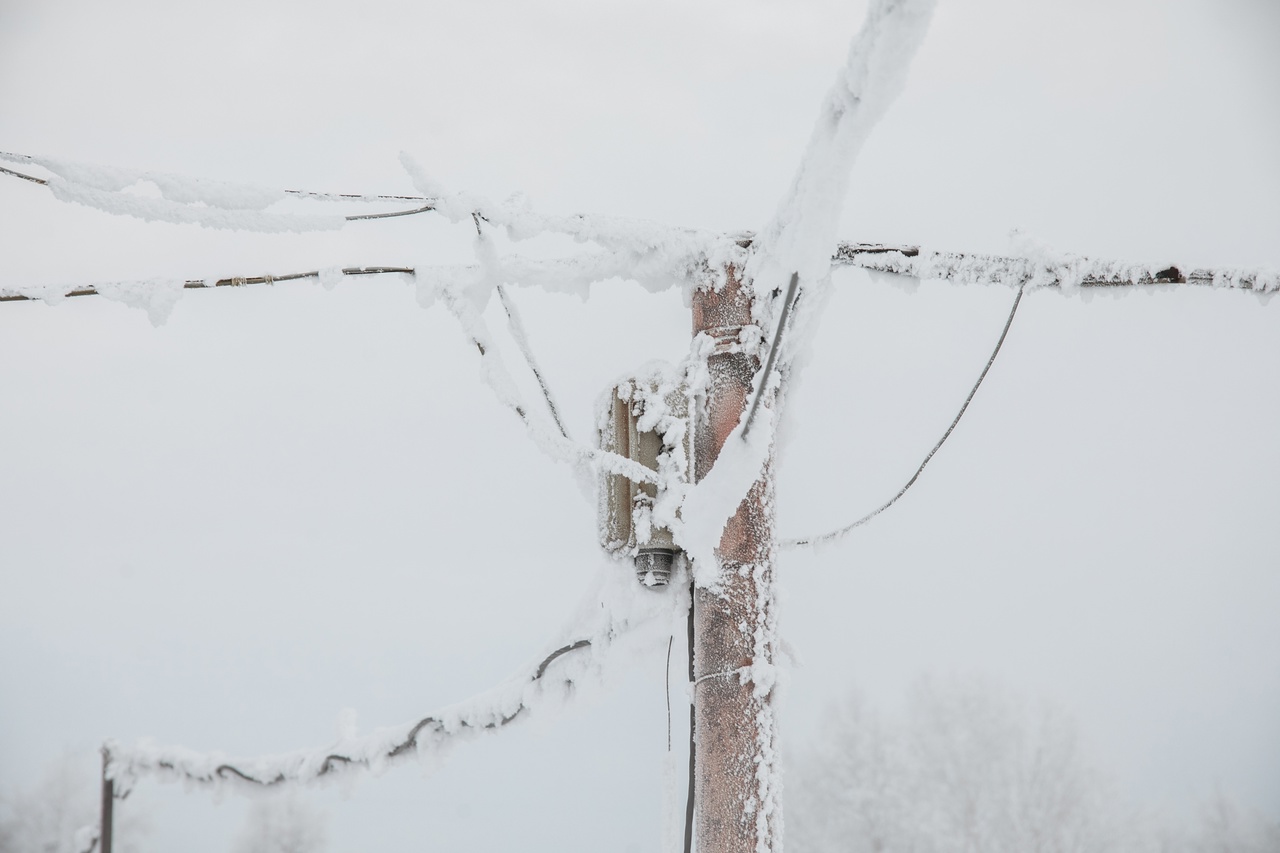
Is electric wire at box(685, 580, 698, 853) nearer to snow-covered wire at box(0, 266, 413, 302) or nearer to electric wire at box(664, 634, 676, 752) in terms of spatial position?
electric wire at box(664, 634, 676, 752)

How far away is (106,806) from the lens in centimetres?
648

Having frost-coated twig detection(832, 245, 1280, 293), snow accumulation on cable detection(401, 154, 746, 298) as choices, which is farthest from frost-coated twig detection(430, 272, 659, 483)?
frost-coated twig detection(832, 245, 1280, 293)

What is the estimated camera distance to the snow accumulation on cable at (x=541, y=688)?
3.51 m

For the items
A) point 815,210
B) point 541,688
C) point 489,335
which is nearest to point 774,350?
point 815,210

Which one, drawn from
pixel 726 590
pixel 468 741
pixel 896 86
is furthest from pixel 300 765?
pixel 896 86

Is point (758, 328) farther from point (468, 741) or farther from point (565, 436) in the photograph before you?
point (468, 741)

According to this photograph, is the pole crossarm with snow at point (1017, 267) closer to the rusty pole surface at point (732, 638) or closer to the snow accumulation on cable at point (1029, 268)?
the snow accumulation on cable at point (1029, 268)

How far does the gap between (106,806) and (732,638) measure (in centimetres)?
→ 560

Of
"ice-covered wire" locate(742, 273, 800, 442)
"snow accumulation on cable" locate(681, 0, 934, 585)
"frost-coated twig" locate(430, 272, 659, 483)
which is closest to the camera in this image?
"snow accumulation on cable" locate(681, 0, 934, 585)

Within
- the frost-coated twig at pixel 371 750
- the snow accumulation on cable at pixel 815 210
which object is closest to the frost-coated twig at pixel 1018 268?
the snow accumulation on cable at pixel 815 210

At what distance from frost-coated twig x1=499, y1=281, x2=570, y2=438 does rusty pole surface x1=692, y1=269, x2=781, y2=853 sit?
0.76m

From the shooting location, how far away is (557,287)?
3.84 m

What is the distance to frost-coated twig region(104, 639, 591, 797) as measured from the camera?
3.71 metres

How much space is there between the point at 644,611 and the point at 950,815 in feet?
77.7
